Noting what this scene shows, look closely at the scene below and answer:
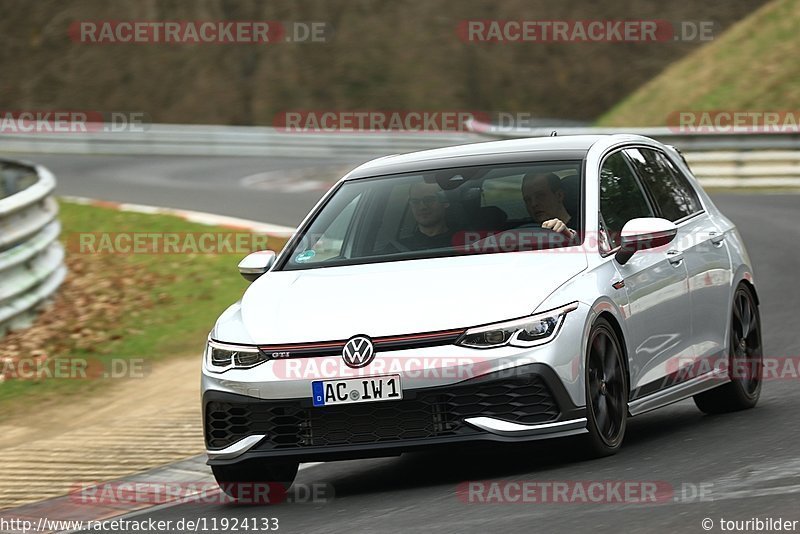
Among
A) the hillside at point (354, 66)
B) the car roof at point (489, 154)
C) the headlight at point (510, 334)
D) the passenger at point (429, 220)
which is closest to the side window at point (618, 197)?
the car roof at point (489, 154)

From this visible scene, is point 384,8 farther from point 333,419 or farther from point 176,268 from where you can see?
point 333,419

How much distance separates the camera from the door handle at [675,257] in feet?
27.0

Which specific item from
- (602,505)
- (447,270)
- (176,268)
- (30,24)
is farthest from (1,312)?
(30,24)

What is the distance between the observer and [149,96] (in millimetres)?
53812

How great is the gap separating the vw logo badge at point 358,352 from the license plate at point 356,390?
7cm

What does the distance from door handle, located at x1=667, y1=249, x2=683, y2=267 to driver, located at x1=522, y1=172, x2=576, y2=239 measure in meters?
0.72

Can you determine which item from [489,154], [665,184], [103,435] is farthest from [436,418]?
[103,435]

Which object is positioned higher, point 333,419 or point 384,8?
point 384,8

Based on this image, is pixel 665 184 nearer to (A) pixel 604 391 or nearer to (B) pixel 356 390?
(A) pixel 604 391

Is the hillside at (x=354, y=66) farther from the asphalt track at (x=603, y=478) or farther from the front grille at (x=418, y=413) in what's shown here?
the front grille at (x=418, y=413)

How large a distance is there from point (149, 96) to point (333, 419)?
158 feet

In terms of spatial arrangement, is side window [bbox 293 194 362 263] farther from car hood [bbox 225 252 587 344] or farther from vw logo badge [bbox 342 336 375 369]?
vw logo badge [bbox 342 336 375 369]

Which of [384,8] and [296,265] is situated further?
[384,8]

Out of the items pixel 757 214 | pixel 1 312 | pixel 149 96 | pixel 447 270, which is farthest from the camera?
pixel 149 96
